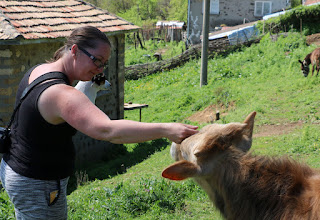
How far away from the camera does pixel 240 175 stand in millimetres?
2875

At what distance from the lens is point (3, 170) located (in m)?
3.21

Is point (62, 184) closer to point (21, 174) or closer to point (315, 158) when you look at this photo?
point (21, 174)

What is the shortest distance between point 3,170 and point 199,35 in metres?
27.8

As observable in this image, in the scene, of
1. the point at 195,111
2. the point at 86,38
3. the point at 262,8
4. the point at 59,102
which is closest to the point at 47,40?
the point at 195,111

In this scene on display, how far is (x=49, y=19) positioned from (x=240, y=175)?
32.8ft

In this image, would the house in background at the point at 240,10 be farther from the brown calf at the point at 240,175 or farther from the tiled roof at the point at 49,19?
the brown calf at the point at 240,175

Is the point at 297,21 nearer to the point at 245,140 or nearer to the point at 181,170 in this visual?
the point at 245,140

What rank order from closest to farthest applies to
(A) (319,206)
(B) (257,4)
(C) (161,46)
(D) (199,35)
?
(A) (319,206) < (D) (199,35) < (C) (161,46) < (B) (257,4)

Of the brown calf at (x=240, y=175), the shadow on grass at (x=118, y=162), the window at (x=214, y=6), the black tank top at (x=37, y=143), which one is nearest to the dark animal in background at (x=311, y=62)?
the shadow on grass at (x=118, y=162)

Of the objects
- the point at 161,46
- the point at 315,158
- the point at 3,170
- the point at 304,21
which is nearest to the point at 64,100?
the point at 3,170

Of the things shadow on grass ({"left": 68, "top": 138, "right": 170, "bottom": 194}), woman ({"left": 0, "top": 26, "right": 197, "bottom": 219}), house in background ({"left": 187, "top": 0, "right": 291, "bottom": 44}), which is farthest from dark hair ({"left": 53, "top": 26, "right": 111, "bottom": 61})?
house in background ({"left": 187, "top": 0, "right": 291, "bottom": 44})

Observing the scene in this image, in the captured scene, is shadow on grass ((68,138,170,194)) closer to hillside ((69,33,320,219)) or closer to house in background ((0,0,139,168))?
hillside ((69,33,320,219))

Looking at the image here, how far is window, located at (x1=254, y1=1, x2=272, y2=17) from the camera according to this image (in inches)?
1414

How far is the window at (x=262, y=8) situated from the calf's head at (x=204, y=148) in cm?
3521
